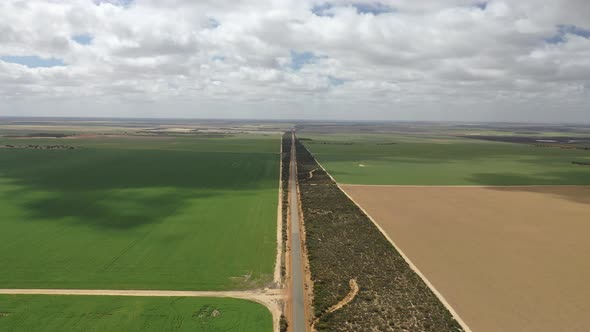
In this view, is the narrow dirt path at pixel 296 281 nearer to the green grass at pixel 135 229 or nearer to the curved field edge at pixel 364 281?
the curved field edge at pixel 364 281

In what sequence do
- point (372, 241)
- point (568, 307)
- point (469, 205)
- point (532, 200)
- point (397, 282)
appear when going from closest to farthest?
1. point (568, 307)
2. point (397, 282)
3. point (372, 241)
4. point (469, 205)
5. point (532, 200)

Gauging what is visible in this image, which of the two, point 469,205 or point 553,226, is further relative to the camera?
point 469,205

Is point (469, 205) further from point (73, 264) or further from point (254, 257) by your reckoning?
point (73, 264)

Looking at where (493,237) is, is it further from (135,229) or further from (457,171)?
(457,171)

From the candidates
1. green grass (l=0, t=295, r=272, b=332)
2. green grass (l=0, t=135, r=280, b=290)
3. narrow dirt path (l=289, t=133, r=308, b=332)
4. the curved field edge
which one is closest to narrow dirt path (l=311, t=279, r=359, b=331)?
the curved field edge

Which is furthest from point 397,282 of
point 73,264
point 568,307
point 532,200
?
point 532,200

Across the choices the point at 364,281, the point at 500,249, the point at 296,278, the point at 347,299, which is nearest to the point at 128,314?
the point at 296,278

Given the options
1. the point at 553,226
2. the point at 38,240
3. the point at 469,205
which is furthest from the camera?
the point at 469,205
